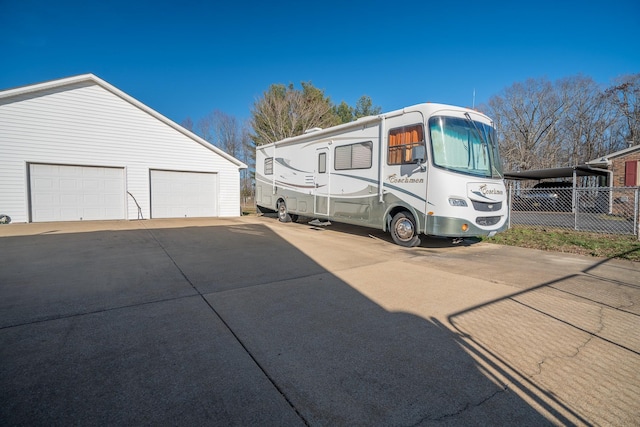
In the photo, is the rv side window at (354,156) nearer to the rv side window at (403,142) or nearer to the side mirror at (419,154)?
the rv side window at (403,142)

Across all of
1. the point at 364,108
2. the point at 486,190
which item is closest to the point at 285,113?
the point at 364,108

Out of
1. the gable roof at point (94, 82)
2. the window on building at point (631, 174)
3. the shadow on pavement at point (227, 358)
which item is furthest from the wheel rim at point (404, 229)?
the window on building at point (631, 174)

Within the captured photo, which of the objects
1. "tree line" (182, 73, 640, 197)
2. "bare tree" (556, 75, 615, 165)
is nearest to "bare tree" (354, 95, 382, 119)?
"tree line" (182, 73, 640, 197)

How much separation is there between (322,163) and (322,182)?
59 cm

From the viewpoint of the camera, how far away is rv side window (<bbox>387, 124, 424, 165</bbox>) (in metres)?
6.95

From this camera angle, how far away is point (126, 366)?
235 cm

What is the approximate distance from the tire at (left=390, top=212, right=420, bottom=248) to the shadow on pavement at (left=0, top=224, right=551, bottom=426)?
3398 mm

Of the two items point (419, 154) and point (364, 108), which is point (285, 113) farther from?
point (419, 154)

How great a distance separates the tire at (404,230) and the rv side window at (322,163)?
302cm

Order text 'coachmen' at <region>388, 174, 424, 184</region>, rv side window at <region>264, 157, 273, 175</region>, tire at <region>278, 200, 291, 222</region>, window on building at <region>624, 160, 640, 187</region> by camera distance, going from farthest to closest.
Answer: window on building at <region>624, 160, 640, 187</region> < rv side window at <region>264, 157, 273, 175</region> < tire at <region>278, 200, 291, 222</region> < text 'coachmen' at <region>388, 174, 424, 184</region>

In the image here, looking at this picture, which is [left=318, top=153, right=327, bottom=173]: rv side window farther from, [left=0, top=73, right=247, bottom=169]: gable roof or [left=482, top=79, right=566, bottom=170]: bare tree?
[left=482, top=79, right=566, bottom=170]: bare tree

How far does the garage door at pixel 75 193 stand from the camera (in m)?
11.3

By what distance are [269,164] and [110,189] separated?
639 centimetres

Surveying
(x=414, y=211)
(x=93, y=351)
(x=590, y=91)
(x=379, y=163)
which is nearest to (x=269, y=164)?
(x=379, y=163)
